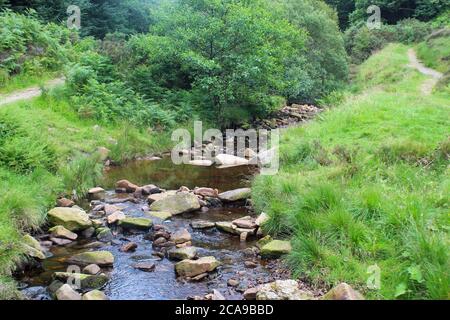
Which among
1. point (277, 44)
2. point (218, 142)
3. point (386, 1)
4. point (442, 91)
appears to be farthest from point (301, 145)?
point (386, 1)

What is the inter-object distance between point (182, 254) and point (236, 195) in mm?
3390

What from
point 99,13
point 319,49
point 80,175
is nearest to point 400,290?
point 80,175

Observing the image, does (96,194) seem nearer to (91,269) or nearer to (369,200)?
(91,269)

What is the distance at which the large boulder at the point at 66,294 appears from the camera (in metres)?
5.97

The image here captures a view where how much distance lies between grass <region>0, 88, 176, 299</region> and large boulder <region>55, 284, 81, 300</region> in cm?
54

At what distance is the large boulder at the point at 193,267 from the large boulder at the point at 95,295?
1234mm

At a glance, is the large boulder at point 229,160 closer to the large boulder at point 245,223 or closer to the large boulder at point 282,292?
the large boulder at point 245,223

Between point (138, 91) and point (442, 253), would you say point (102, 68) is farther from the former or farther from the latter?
point (442, 253)

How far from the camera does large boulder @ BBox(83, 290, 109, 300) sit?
5.94 meters

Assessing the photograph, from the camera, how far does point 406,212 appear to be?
6625mm

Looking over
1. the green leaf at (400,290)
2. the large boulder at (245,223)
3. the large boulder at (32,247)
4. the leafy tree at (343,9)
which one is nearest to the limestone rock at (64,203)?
the large boulder at (32,247)

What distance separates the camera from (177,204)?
32.4 ft

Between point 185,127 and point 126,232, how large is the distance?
962cm

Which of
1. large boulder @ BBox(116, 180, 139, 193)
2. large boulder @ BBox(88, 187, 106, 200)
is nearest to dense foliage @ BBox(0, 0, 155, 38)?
large boulder @ BBox(116, 180, 139, 193)
